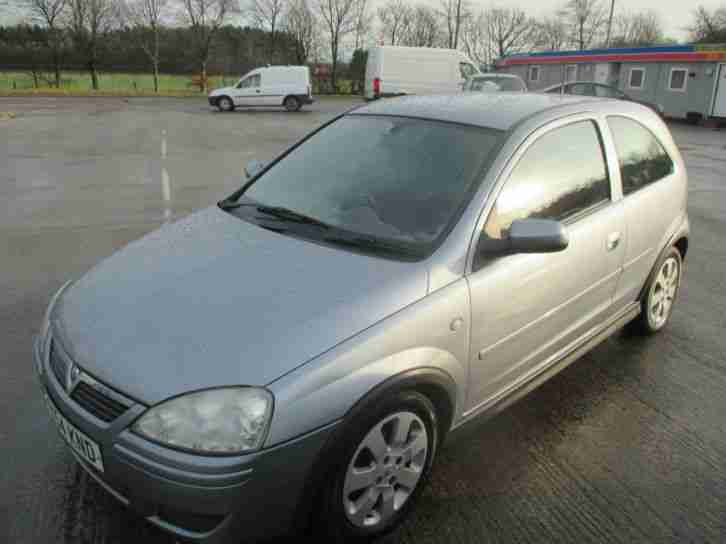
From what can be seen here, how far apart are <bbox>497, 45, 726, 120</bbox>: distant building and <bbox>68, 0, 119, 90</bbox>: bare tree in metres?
32.4

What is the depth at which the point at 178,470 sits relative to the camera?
191cm

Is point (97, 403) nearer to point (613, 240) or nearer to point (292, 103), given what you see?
point (613, 240)

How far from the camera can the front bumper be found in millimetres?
1899

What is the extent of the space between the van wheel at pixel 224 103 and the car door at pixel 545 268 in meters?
25.8

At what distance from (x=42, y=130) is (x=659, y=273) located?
17258mm

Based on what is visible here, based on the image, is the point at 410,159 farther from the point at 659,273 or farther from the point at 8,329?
the point at 8,329

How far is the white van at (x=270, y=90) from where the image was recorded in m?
27.3

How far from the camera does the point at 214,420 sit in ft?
6.35

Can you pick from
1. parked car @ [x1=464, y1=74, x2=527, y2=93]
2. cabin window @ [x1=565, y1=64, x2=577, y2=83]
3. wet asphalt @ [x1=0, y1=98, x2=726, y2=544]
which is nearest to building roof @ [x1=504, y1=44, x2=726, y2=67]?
cabin window @ [x1=565, y1=64, x2=577, y2=83]

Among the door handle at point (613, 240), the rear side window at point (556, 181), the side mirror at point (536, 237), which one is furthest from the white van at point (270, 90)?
the side mirror at point (536, 237)

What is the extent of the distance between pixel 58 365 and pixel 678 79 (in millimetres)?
31193

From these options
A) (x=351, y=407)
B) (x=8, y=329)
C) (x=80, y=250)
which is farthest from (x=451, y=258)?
(x=80, y=250)

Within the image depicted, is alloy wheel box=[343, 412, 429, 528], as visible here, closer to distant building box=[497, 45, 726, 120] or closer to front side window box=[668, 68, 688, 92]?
distant building box=[497, 45, 726, 120]

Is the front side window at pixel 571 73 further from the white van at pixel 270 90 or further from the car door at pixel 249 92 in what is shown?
the car door at pixel 249 92
